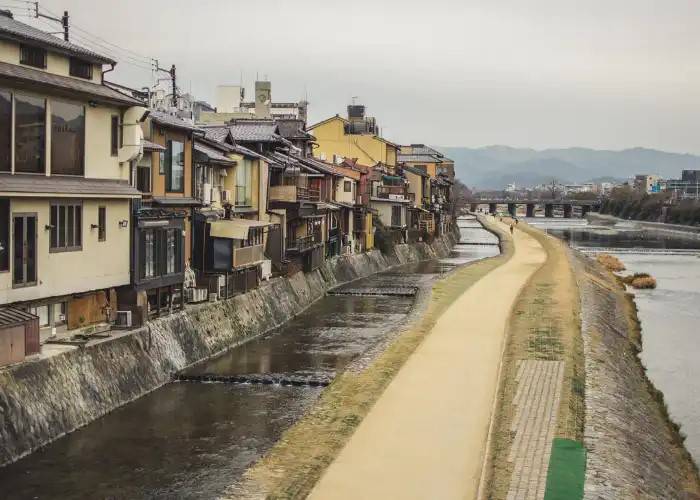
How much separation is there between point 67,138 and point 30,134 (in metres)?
1.60

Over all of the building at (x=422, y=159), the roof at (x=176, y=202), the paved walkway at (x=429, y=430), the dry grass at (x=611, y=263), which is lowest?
the dry grass at (x=611, y=263)

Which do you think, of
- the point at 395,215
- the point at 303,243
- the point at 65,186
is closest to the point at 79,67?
the point at 65,186

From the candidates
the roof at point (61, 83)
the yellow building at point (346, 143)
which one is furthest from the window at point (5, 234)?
the yellow building at point (346, 143)

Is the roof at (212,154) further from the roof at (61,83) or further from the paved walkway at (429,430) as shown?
the paved walkway at (429,430)

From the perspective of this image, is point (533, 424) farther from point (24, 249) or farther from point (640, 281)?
point (640, 281)

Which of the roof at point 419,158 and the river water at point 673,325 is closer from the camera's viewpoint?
the river water at point 673,325

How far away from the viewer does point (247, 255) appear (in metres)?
34.4

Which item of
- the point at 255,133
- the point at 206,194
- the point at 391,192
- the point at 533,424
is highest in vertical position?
the point at 255,133

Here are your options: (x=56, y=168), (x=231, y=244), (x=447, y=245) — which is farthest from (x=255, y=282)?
(x=447, y=245)

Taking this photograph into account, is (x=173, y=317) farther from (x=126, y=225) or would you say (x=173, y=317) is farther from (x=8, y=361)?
(x=8, y=361)

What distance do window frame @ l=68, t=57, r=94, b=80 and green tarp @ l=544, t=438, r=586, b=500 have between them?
1568cm

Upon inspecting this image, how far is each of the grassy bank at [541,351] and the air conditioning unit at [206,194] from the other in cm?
1276

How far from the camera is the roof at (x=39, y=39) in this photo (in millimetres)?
20312

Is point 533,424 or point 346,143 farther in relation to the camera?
point 346,143
